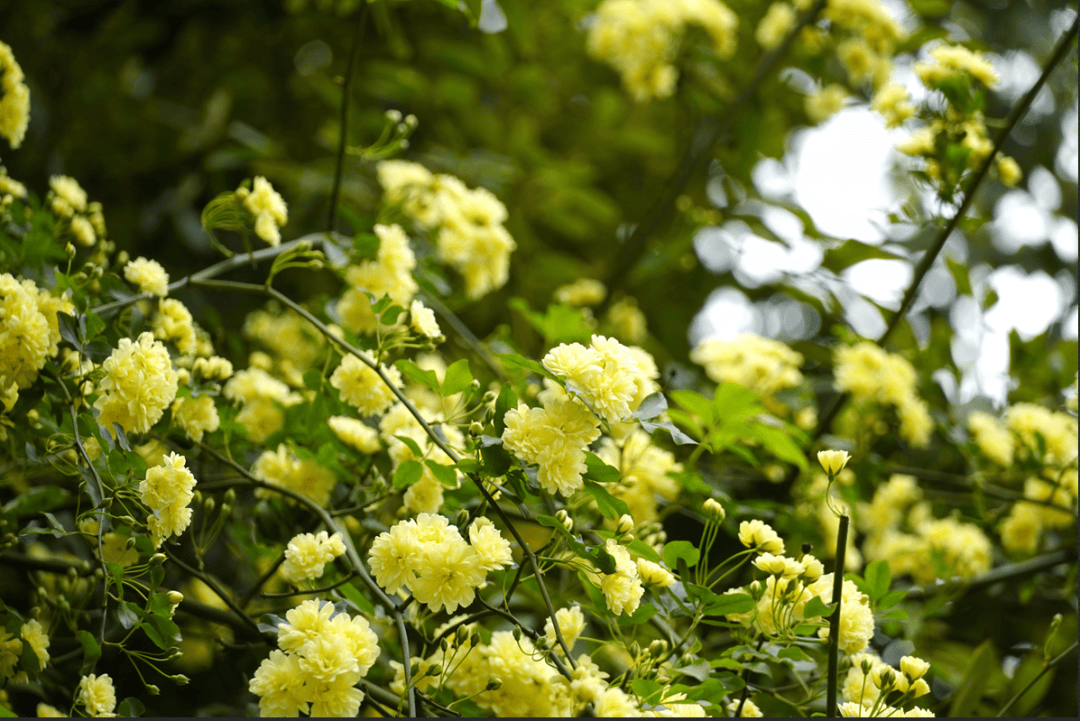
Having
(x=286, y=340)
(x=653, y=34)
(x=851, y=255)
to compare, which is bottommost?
(x=286, y=340)

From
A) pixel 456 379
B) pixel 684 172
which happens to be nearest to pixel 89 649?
pixel 456 379

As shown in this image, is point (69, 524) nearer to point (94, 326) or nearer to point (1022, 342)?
point (94, 326)

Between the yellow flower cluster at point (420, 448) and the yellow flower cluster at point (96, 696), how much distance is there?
30cm

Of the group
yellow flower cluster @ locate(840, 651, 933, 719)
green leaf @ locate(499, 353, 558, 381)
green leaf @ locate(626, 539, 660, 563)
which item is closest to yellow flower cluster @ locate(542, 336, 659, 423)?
green leaf @ locate(499, 353, 558, 381)

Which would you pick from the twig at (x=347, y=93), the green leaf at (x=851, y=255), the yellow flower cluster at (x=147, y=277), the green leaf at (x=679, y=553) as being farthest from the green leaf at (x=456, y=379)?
the green leaf at (x=851, y=255)

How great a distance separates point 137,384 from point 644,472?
0.60 metres

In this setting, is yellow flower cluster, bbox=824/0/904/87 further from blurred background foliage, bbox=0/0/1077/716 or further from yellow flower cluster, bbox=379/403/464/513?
yellow flower cluster, bbox=379/403/464/513

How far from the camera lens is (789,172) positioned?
1.96 meters

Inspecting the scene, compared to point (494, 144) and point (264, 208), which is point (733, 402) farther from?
point (494, 144)

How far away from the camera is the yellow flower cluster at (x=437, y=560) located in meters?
0.63

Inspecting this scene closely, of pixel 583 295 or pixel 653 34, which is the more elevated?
pixel 653 34

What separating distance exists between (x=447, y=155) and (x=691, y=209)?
0.55m

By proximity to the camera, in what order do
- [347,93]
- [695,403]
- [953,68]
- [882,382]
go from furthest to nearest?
[882,382], [953,68], [347,93], [695,403]

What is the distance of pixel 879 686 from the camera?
2.22ft
